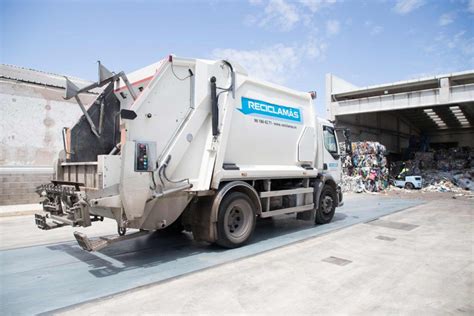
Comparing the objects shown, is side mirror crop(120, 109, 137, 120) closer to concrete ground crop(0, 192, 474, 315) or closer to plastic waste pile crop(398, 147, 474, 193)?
concrete ground crop(0, 192, 474, 315)

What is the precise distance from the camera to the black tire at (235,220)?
5.26m

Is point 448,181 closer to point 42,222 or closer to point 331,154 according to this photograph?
point 331,154

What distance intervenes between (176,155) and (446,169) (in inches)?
1116

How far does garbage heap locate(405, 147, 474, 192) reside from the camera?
2128 cm

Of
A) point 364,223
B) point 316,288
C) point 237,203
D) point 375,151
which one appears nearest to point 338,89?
point 375,151

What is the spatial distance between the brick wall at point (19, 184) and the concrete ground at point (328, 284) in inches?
407

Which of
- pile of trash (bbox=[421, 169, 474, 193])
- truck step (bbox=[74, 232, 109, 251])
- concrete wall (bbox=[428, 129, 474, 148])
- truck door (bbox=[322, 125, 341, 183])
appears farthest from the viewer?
concrete wall (bbox=[428, 129, 474, 148])

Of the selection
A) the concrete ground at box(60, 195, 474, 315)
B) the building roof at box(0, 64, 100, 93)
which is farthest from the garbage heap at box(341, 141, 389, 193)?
the building roof at box(0, 64, 100, 93)

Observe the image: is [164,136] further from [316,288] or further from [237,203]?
[316,288]

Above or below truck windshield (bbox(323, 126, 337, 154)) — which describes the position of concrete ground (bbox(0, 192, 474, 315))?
below

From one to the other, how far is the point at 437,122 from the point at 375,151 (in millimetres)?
A: 16961

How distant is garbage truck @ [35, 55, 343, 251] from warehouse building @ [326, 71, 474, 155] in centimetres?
1580

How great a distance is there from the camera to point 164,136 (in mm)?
4773

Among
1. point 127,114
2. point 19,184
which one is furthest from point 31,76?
point 127,114
